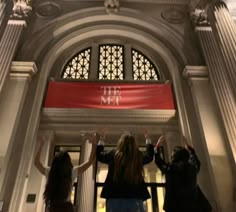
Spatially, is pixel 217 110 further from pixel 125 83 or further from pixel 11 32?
pixel 11 32

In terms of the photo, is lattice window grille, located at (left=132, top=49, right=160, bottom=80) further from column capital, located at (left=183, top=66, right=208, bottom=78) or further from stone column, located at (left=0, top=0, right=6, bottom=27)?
stone column, located at (left=0, top=0, right=6, bottom=27)

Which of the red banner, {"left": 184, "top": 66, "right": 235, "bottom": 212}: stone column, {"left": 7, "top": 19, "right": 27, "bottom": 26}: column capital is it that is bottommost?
{"left": 184, "top": 66, "right": 235, "bottom": 212}: stone column

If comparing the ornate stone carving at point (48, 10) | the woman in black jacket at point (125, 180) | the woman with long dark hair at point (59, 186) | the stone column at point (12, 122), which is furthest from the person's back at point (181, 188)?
the ornate stone carving at point (48, 10)

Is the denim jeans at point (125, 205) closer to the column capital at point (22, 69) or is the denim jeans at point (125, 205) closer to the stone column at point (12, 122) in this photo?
the stone column at point (12, 122)

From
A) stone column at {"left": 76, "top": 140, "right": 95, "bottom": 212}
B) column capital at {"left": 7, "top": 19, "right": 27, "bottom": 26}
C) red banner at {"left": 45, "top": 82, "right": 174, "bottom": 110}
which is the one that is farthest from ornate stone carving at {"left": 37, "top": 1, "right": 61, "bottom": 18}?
stone column at {"left": 76, "top": 140, "right": 95, "bottom": 212}

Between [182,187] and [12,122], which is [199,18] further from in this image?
[182,187]

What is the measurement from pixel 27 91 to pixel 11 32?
2256 millimetres

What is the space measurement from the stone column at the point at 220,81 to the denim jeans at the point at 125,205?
354 centimetres

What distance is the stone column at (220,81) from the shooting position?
6.04 m

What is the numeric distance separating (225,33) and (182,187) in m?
5.84

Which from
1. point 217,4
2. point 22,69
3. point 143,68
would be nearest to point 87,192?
point 22,69

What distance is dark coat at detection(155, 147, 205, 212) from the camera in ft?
10.0

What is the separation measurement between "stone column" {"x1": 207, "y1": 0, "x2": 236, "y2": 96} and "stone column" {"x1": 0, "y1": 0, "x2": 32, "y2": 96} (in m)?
5.80

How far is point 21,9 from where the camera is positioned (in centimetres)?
893
